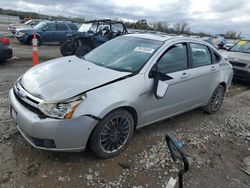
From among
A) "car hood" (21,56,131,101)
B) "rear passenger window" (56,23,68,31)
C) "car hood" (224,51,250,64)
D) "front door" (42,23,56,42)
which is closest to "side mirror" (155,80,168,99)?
"car hood" (21,56,131,101)

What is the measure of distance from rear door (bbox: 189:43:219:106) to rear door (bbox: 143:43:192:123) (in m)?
0.19

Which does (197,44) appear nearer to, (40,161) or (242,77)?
(40,161)

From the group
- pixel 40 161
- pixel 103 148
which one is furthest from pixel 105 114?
pixel 40 161

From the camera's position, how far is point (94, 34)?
34.4 feet

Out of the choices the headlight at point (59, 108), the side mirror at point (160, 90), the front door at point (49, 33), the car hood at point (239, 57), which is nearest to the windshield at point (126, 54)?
the side mirror at point (160, 90)

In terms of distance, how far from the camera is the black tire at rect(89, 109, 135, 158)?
282cm

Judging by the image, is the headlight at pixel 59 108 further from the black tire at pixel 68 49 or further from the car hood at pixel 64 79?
the black tire at pixel 68 49

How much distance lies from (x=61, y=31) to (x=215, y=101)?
517 inches

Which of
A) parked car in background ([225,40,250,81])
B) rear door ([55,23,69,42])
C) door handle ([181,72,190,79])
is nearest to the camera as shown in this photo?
door handle ([181,72,190,79])

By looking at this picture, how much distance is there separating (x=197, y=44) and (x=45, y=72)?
111 inches

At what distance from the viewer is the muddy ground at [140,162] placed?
270cm

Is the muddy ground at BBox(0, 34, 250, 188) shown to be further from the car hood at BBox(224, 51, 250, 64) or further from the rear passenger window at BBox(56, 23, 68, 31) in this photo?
the rear passenger window at BBox(56, 23, 68, 31)

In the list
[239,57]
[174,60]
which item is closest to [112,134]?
[174,60]

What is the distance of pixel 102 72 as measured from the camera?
3.16 metres
